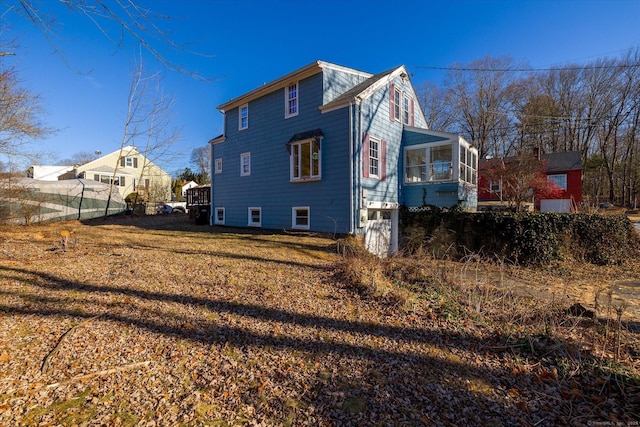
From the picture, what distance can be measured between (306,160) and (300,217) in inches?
98.4

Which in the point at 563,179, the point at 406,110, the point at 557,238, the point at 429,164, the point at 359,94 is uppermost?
the point at 406,110

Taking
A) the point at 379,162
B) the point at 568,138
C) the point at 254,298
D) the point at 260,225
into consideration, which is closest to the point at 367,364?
the point at 254,298

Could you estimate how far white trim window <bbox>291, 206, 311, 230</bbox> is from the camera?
1238 cm

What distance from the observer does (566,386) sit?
9.87ft

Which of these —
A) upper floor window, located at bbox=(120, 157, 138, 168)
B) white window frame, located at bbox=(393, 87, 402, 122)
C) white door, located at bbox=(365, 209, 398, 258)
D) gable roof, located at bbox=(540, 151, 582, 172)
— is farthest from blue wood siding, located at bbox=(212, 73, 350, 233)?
upper floor window, located at bbox=(120, 157, 138, 168)

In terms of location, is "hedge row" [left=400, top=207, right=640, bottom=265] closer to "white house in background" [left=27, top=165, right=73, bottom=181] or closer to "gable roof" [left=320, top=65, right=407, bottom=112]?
"gable roof" [left=320, top=65, right=407, bottom=112]

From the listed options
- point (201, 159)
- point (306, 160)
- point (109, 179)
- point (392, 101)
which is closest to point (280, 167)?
point (306, 160)

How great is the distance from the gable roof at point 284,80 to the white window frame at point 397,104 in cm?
170

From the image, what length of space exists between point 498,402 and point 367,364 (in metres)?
1.28

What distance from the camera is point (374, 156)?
1202 centimetres

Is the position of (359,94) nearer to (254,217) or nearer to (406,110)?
(406,110)

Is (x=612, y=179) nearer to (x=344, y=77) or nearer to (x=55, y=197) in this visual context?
(x=344, y=77)

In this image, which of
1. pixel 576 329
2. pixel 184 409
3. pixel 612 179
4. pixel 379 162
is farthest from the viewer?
pixel 612 179

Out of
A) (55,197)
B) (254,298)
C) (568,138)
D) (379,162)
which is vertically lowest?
Result: (254,298)
